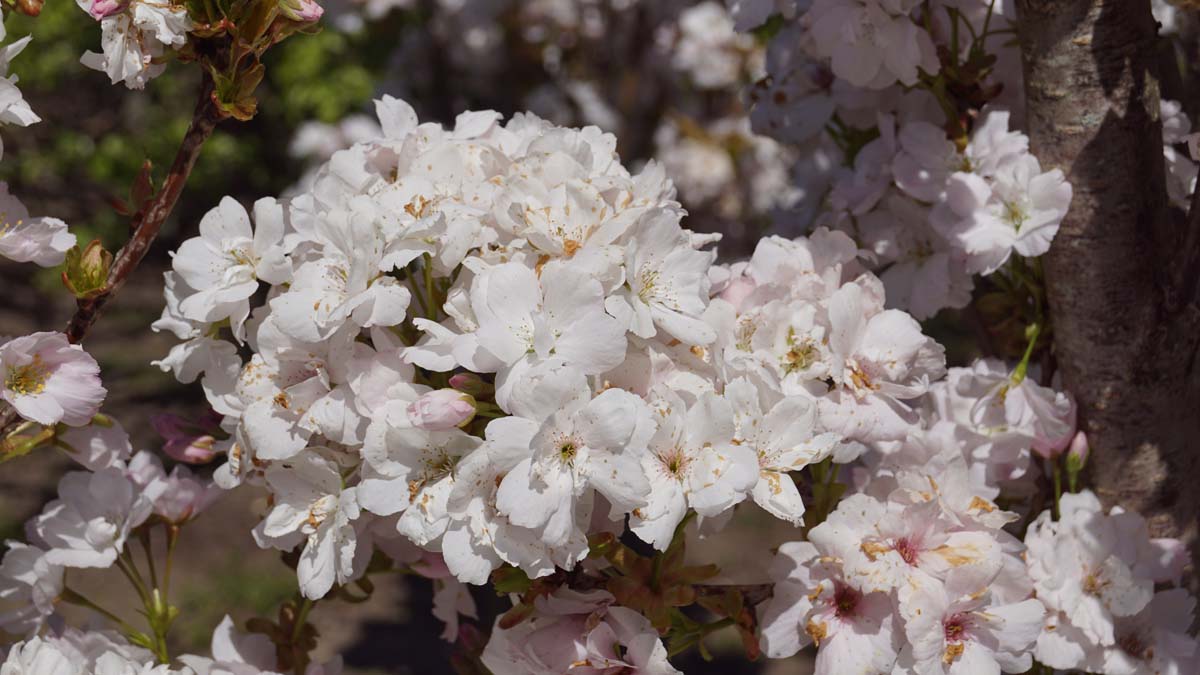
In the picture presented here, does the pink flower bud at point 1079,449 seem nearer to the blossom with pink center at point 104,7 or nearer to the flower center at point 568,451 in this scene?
the flower center at point 568,451

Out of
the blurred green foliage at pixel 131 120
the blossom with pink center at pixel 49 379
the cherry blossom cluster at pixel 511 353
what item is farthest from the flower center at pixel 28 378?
the blurred green foliage at pixel 131 120

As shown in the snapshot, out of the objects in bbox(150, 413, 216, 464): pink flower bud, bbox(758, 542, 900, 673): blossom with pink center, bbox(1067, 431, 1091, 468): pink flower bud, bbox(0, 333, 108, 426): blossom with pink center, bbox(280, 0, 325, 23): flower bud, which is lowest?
bbox(150, 413, 216, 464): pink flower bud

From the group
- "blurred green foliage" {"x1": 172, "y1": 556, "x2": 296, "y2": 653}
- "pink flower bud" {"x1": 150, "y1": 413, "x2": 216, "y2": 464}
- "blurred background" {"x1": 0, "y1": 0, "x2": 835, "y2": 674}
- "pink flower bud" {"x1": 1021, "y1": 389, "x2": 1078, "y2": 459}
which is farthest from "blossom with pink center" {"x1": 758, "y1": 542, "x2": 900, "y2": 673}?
"blurred green foliage" {"x1": 172, "y1": 556, "x2": 296, "y2": 653}

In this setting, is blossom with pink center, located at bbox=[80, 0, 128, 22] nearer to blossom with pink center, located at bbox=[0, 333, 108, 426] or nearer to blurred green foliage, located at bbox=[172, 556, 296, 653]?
blossom with pink center, located at bbox=[0, 333, 108, 426]

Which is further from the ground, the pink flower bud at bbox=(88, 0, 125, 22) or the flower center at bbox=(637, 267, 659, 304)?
the pink flower bud at bbox=(88, 0, 125, 22)

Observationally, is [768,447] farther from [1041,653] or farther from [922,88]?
[922,88]

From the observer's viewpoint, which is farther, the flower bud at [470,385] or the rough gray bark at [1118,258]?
the rough gray bark at [1118,258]
